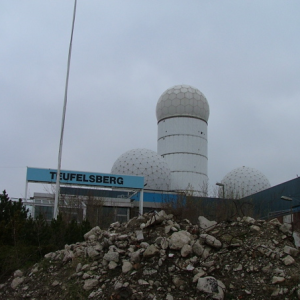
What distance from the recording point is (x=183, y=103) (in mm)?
32906

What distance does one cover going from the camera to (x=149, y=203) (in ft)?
90.3

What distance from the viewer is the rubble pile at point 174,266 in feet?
22.0

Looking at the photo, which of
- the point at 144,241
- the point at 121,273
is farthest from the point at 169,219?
the point at 121,273

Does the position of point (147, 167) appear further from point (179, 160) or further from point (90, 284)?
point (90, 284)

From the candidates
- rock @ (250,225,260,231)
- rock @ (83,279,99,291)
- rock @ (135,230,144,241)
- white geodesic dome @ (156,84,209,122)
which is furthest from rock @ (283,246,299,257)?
white geodesic dome @ (156,84,209,122)

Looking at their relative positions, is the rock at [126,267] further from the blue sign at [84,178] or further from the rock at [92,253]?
the blue sign at [84,178]

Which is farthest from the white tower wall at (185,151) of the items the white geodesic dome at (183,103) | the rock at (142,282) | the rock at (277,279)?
the rock at (277,279)

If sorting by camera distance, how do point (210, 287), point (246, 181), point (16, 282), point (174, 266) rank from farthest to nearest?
point (246, 181), point (16, 282), point (174, 266), point (210, 287)

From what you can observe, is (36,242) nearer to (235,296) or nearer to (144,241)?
Result: (144,241)

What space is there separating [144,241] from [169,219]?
1.28 meters

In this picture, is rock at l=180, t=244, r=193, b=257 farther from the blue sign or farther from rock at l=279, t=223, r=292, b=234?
the blue sign

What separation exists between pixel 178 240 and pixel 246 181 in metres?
27.0

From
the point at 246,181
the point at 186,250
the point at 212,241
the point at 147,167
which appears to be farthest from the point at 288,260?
the point at 246,181

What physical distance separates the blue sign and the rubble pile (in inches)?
551
